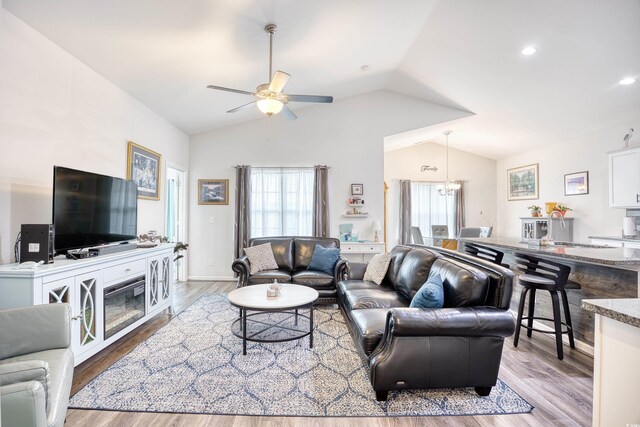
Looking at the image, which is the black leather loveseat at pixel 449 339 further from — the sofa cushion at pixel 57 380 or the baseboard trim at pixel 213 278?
the baseboard trim at pixel 213 278

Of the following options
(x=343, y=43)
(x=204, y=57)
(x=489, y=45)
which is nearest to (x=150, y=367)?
(x=204, y=57)

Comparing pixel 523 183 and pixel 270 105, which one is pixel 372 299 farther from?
pixel 523 183

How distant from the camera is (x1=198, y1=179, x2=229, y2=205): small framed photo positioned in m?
5.71

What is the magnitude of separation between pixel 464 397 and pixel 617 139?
5406mm

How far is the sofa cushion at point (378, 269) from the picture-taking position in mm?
3568

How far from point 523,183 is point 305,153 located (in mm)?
5269

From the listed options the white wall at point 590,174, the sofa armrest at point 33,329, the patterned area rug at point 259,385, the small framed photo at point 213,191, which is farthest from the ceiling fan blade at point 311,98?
the white wall at point 590,174

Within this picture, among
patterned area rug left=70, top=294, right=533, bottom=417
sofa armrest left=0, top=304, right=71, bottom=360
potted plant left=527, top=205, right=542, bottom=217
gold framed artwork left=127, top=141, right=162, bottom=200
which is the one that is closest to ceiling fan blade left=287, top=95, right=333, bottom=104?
gold framed artwork left=127, top=141, right=162, bottom=200

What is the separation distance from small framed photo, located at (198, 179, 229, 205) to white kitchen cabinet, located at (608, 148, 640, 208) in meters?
6.42

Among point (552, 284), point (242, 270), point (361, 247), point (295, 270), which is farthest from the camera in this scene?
point (361, 247)

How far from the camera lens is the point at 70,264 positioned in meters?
2.24

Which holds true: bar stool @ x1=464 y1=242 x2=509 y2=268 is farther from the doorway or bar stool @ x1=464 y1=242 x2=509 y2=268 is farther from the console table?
the doorway

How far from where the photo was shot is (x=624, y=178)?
14.7 ft

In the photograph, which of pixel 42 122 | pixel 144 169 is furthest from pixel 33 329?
pixel 144 169
